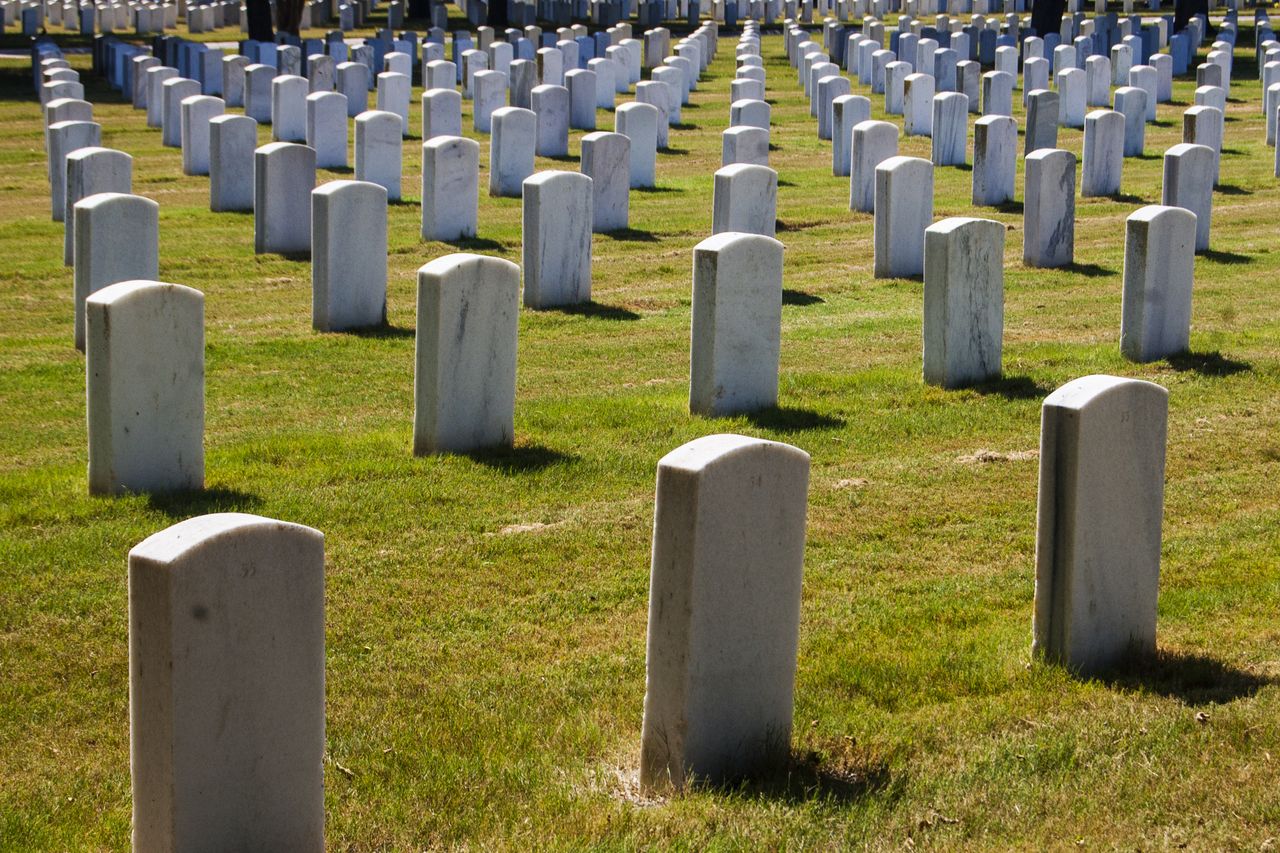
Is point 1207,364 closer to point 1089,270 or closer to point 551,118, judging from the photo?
point 1089,270

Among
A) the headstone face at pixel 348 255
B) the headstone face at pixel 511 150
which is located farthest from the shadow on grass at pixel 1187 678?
the headstone face at pixel 511 150

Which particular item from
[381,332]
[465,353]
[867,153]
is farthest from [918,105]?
[465,353]

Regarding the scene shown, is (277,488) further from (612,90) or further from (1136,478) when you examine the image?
(612,90)

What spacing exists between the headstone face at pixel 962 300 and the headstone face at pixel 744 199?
414 centimetres

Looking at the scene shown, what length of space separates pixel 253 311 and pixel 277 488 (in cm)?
546

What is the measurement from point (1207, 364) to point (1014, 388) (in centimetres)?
145

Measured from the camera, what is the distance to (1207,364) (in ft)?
36.9

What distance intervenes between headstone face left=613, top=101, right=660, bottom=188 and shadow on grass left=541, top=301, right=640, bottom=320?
6.39 m

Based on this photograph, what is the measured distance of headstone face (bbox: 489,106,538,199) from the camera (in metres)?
19.4

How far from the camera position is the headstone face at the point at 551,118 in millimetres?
23000

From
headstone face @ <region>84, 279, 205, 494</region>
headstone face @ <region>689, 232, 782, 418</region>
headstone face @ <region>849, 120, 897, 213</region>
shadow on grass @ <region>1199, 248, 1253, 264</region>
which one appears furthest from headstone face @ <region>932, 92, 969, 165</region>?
headstone face @ <region>84, 279, 205, 494</region>

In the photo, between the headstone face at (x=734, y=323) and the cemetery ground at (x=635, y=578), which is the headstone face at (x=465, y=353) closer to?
the cemetery ground at (x=635, y=578)

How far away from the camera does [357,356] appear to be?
39.1ft

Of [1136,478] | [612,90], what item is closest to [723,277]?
[1136,478]
